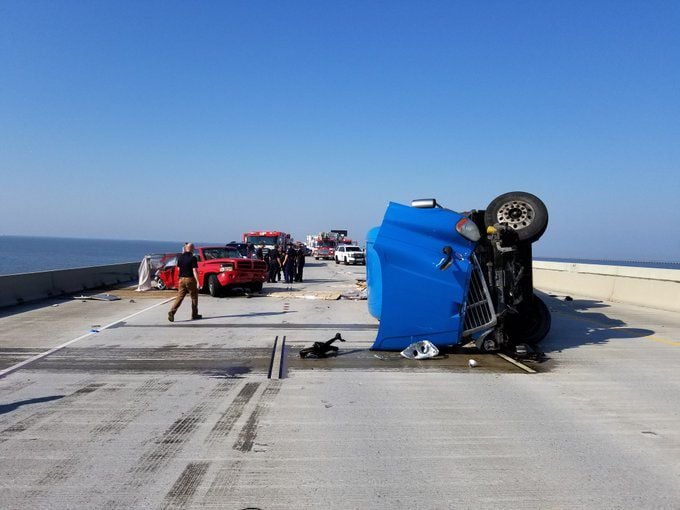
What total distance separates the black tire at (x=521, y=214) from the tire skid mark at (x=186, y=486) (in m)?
6.61

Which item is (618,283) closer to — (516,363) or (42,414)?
(516,363)

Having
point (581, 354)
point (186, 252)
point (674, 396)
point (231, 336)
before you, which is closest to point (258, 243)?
point (186, 252)

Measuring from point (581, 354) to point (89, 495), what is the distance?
8.06m

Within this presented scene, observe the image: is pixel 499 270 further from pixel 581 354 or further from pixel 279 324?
pixel 279 324

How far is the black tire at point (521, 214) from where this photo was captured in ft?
30.7

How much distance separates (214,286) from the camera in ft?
64.5

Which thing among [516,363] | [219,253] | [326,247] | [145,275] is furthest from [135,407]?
[326,247]

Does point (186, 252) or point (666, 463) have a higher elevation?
point (186, 252)

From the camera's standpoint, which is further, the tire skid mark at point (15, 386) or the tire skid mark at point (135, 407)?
the tire skid mark at point (15, 386)

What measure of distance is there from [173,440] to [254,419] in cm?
89

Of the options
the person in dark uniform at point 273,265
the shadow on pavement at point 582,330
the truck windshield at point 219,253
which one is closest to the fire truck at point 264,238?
the person in dark uniform at point 273,265

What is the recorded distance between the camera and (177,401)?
6.39m

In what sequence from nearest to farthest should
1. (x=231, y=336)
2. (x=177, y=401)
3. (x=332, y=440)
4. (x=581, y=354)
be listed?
1. (x=332, y=440)
2. (x=177, y=401)
3. (x=581, y=354)
4. (x=231, y=336)

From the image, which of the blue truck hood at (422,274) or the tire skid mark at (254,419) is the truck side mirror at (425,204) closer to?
the blue truck hood at (422,274)
